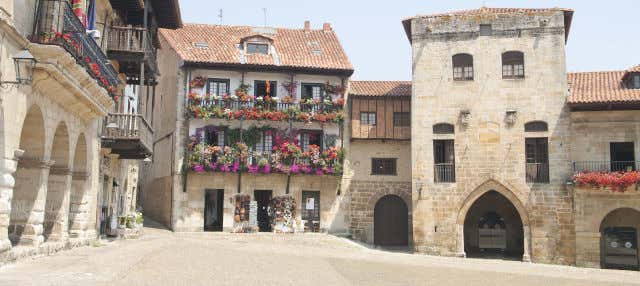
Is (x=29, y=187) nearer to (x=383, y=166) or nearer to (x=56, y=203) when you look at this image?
(x=56, y=203)

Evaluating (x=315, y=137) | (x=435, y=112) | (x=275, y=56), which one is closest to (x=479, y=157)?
(x=435, y=112)

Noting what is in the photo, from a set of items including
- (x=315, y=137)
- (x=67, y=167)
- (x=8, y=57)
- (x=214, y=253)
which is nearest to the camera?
(x=8, y=57)

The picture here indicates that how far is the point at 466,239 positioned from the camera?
32.2 metres

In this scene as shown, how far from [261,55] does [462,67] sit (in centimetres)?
1009

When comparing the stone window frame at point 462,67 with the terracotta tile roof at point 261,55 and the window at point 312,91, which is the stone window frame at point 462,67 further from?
the window at point 312,91

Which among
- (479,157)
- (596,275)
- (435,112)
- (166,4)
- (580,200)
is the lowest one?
(596,275)

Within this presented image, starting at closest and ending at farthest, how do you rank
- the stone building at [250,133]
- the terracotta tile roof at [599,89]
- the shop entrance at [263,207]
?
the terracotta tile roof at [599,89], the stone building at [250,133], the shop entrance at [263,207]

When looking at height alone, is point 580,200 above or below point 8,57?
below

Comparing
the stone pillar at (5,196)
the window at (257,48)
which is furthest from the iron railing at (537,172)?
the stone pillar at (5,196)

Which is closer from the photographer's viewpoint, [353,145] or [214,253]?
[214,253]

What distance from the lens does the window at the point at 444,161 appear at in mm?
29016

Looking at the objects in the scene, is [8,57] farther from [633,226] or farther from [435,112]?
[633,226]

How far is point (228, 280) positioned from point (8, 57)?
616 cm

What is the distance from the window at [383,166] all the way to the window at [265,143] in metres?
5.44
